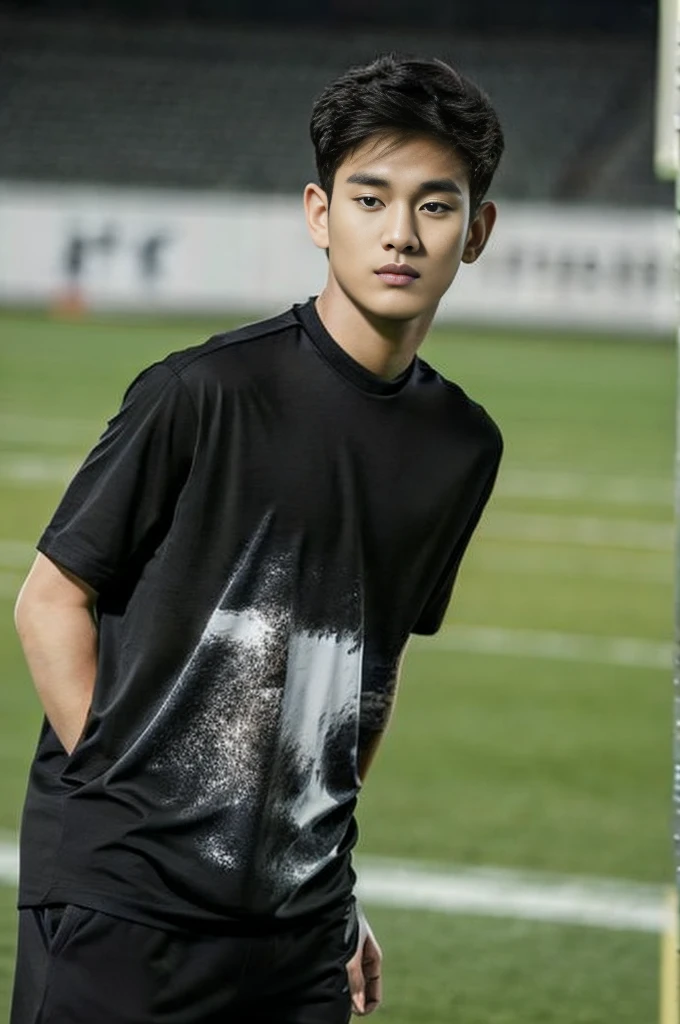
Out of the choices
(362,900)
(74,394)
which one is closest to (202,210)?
(74,394)

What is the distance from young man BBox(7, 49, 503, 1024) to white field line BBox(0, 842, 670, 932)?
10.0ft

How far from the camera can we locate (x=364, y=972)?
2.66 meters

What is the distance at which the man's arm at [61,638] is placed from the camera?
2.38 meters

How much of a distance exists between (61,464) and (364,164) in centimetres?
1159

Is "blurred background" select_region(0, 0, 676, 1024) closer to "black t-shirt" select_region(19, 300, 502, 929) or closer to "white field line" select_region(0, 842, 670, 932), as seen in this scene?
"white field line" select_region(0, 842, 670, 932)

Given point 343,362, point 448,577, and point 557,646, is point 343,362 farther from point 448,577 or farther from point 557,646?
point 557,646

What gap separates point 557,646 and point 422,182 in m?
6.87

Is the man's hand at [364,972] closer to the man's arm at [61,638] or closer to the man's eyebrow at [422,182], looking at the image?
the man's arm at [61,638]

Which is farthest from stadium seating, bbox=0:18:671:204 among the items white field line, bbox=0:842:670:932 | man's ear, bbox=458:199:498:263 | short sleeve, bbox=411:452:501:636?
man's ear, bbox=458:199:498:263

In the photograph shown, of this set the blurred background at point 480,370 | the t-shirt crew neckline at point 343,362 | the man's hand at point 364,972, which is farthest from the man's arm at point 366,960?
the blurred background at point 480,370

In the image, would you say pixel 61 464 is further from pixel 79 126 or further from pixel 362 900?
pixel 79 126

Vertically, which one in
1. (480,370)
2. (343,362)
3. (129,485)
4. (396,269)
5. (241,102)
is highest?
(241,102)

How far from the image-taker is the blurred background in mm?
5582

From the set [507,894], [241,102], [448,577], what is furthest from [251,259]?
[448,577]
